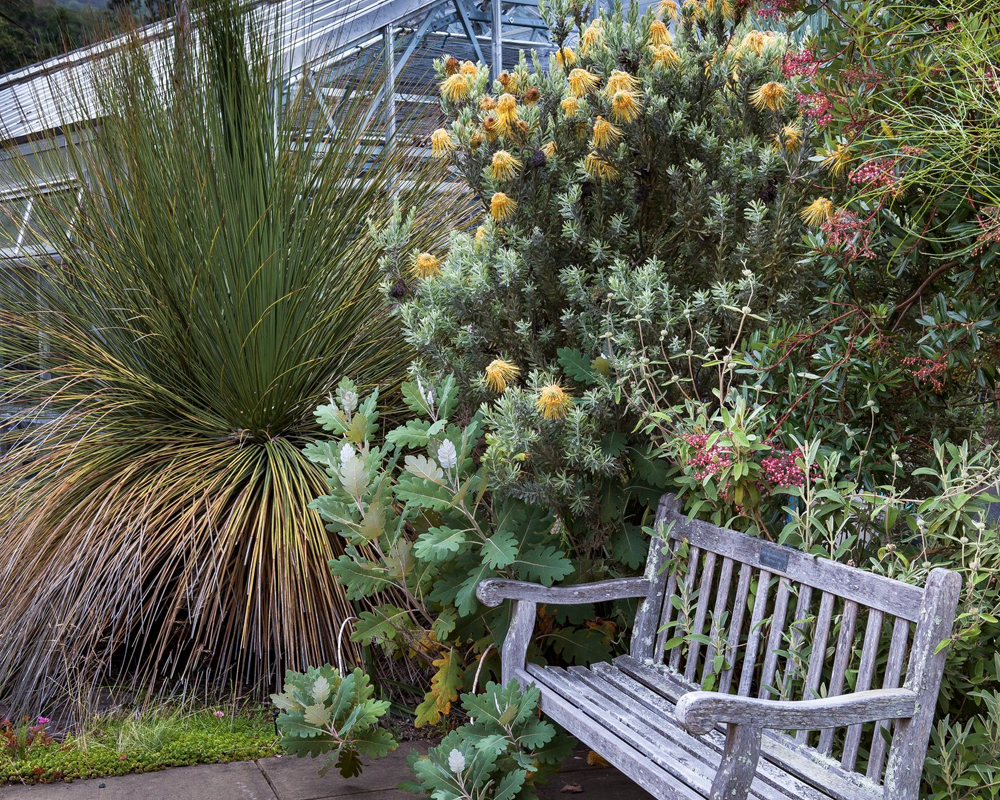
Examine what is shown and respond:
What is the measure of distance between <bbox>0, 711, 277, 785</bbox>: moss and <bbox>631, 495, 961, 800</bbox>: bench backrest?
1418 mm

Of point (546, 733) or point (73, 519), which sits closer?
point (546, 733)

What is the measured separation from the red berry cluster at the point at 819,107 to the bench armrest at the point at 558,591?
51.8 inches

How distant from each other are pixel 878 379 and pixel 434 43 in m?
6.93

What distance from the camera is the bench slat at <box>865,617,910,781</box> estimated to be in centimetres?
191

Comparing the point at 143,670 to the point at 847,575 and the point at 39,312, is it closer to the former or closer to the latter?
the point at 39,312

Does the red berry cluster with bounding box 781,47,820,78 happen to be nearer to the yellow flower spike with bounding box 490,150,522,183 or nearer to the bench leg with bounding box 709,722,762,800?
the yellow flower spike with bounding box 490,150,522,183

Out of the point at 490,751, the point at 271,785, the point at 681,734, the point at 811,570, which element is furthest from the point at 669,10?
the point at 271,785

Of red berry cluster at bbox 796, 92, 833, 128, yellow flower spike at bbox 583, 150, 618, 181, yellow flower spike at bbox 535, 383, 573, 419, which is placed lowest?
yellow flower spike at bbox 535, 383, 573, 419

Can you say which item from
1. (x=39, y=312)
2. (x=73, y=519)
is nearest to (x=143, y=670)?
(x=73, y=519)

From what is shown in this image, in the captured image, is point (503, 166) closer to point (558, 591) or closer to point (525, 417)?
point (525, 417)

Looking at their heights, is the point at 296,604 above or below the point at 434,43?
below

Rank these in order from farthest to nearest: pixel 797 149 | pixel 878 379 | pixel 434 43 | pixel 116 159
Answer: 1. pixel 434 43
2. pixel 116 159
3. pixel 797 149
4. pixel 878 379

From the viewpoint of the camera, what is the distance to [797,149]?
8.70 feet

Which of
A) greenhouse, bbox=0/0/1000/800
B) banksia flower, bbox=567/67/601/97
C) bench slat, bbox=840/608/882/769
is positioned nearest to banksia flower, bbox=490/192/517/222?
greenhouse, bbox=0/0/1000/800
